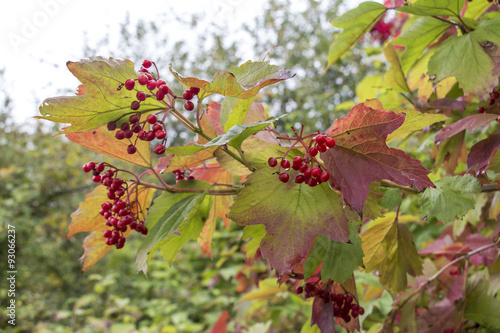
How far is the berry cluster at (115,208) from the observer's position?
71 centimetres

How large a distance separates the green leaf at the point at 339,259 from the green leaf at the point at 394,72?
18.3 inches

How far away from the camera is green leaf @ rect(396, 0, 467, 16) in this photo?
2.42 feet

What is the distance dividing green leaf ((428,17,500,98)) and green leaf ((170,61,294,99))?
48 centimetres

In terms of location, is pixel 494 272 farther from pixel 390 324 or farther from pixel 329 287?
pixel 329 287

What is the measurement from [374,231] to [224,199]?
0.38 meters

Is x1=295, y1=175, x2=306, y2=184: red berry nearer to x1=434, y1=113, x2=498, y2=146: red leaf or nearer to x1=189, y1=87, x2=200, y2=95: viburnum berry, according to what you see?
x1=189, y1=87, x2=200, y2=95: viburnum berry

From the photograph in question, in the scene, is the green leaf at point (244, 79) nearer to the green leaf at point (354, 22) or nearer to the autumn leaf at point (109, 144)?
the autumn leaf at point (109, 144)

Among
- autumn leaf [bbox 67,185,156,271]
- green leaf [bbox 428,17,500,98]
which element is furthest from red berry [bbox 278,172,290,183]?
green leaf [bbox 428,17,500,98]

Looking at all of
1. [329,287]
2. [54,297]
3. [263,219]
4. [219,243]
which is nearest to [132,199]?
[263,219]

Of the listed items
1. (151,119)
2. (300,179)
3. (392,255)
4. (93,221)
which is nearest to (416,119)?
(300,179)

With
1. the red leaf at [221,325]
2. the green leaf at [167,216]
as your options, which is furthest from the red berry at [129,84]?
the red leaf at [221,325]

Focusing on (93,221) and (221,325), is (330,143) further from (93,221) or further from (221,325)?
(221,325)

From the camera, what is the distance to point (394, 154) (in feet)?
A: 1.80

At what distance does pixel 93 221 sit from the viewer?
0.79 meters
